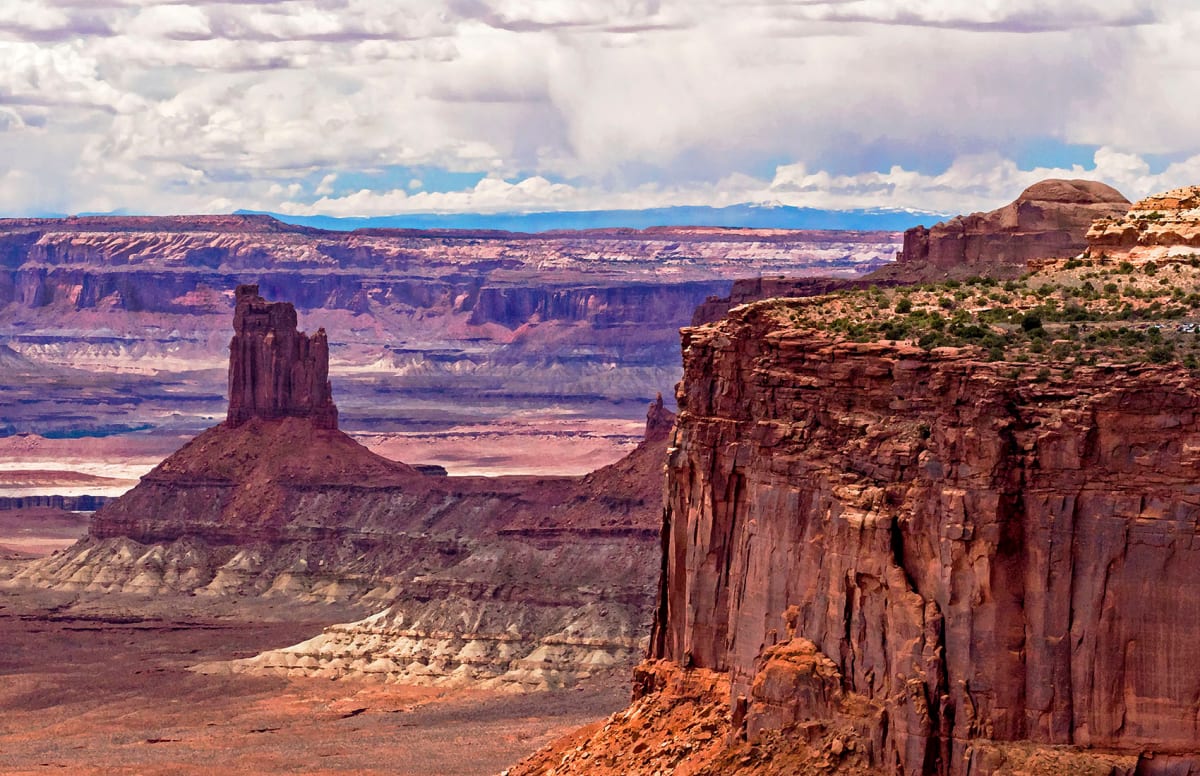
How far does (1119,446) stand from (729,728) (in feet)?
31.1

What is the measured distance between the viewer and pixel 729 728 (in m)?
50.0

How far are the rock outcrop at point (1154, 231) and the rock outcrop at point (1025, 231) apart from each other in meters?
76.8

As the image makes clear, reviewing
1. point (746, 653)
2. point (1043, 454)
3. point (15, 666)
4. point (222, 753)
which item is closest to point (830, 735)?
point (746, 653)

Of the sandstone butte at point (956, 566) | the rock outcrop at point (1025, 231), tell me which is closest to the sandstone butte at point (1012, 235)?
A: the rock outcrop at point (1025, 231)

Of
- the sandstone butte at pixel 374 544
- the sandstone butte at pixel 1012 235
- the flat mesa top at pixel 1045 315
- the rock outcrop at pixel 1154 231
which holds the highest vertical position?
the sandstone butte at pixel 1012 235

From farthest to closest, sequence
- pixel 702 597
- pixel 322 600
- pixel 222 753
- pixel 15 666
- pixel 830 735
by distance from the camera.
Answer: pixel 322 600
pixel 15 666
pixel 222 753
pixel 702 597
pixel 830 735

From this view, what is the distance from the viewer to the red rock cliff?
622 ft

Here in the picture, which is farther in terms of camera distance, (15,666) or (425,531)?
(425,531)

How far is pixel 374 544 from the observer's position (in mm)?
176250

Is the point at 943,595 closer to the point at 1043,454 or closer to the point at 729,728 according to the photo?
the point at 1043,454

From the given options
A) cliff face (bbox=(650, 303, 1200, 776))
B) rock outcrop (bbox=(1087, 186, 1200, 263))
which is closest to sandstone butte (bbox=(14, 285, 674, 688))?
rock outcrop (bbox=(1087, 186, 1200, 263))

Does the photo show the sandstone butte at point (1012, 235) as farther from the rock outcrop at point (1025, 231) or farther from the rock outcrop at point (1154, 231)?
the rock outcrop at point (1154, 231)

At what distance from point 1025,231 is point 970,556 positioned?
98783 millimetres

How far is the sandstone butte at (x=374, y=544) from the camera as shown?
144 metres
